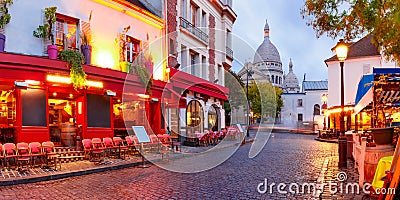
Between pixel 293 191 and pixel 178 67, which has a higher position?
pixel 178 67

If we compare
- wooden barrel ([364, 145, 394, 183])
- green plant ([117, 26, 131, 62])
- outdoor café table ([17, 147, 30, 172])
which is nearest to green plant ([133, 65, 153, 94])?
green plant ([117, 26, 131, 62])

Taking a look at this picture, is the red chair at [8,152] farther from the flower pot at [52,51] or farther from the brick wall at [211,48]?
the brick wall at [211,48]

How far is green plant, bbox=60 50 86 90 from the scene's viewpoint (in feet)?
39.7

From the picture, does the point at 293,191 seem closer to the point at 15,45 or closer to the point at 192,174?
the point at 192,174

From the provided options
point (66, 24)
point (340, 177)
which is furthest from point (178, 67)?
point (340, 177)

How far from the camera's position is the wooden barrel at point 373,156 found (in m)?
6.76

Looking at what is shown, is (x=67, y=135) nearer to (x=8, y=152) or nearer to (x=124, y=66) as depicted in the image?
(x=124, y=66)

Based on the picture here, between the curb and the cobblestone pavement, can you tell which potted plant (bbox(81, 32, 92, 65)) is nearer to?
the curb

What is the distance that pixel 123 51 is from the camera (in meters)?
15.4

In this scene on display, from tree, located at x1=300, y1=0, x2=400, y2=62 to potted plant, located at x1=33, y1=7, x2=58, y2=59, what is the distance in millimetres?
8289

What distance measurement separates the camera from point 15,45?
1140cm

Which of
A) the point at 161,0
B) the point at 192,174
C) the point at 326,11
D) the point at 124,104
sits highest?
the point at 161,0

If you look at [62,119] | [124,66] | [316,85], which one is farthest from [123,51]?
[316,85]

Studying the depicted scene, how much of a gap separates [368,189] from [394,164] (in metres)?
2.44
